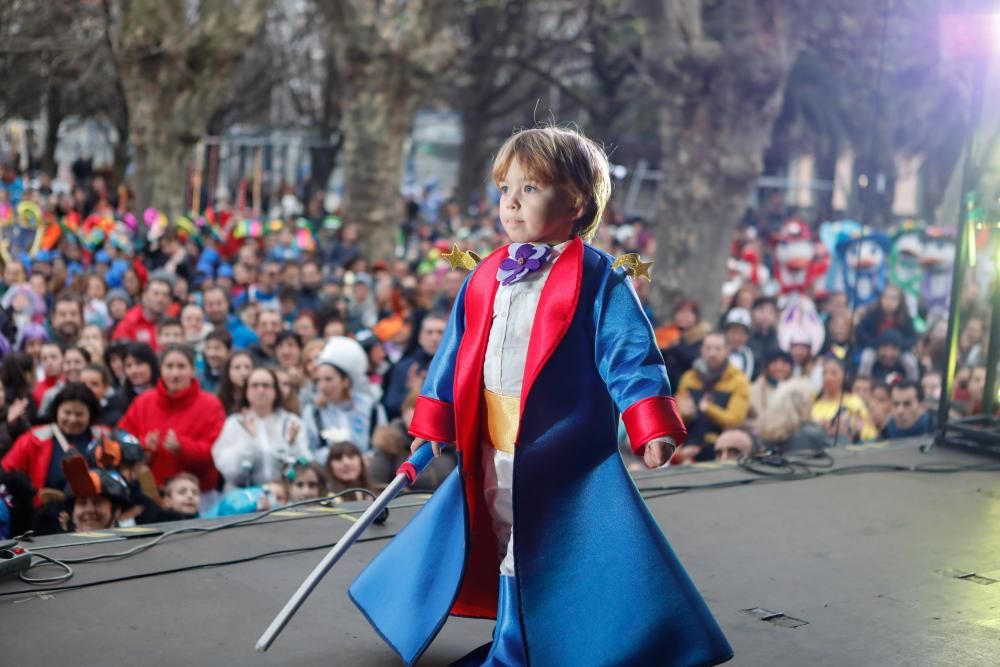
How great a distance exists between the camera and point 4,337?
802 cm

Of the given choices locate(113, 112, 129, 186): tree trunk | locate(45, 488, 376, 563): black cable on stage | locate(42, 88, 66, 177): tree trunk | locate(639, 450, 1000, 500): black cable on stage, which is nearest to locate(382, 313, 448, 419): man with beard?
locate(639, 450, 1000, 500): black cable on stage

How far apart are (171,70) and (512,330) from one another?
12788 mm

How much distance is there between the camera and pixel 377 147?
14664mm

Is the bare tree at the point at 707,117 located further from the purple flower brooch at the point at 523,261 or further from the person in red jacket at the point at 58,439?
the purple flower brooch at the point at 523,261

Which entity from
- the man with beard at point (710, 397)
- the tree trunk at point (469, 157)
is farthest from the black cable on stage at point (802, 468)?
the tree trunk at point (469, 157)

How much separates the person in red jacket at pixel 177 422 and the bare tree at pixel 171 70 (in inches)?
358

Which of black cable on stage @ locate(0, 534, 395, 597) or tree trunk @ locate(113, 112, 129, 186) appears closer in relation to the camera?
black cable on stage @ locate(0, 534, 395, 597)

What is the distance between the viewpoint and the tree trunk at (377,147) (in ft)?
46.5

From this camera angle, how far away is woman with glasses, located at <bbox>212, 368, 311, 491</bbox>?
19.8ft

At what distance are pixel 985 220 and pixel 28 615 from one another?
469 cm

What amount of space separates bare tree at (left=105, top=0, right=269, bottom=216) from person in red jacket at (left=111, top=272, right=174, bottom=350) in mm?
6402

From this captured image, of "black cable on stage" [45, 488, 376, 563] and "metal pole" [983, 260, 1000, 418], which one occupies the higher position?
"metal pole" [983, 260, 1000, 418]

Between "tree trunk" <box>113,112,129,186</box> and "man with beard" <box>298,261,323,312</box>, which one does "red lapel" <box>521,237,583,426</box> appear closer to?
"man with beard" <box>298,261,323,312</box>

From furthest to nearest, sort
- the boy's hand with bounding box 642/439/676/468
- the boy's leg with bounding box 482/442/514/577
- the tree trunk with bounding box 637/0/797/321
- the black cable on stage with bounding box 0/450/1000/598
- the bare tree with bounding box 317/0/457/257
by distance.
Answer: the bare tree with bounding box 317/0/457/257 → the tree trunk with bounding box 637/0/797/321 → the black cable on stage with bounding box 0/450/1000/598 → the boy's leg with bounding box 482/442/514/577 → the boy's hand with bounding box 642/439/676/468
